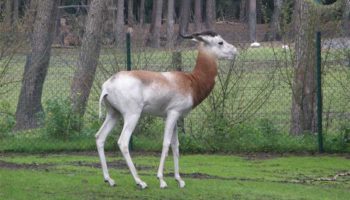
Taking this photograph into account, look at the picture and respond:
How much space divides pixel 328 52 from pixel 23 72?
6.13m

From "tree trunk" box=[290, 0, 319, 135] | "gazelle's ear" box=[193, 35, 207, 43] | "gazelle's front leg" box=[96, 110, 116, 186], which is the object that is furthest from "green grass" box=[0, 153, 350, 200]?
"gazelle's ear" box=[193, 35, 207, 43]

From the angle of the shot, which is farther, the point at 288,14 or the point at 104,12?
the point at 104,12

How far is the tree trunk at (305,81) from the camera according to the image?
1510cm

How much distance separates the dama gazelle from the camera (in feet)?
34.9

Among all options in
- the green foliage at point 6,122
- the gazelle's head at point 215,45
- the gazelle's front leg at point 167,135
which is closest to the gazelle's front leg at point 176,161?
the gazelle's front leg at point 167,135

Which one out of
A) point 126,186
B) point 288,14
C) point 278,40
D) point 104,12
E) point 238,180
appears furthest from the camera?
point 104,12

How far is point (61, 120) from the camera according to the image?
1496 centimetres

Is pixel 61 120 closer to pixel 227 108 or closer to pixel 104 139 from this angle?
pixel 227 108

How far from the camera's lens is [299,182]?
1170 cm

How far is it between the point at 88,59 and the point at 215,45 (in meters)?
6.06

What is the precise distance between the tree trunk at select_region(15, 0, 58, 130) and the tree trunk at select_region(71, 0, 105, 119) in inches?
29.4

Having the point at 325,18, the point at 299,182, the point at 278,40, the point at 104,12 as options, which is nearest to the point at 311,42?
the point at 325,18

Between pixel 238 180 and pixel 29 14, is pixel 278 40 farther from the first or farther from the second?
pixel 238 180

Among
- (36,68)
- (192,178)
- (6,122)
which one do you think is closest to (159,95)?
(192,178)
